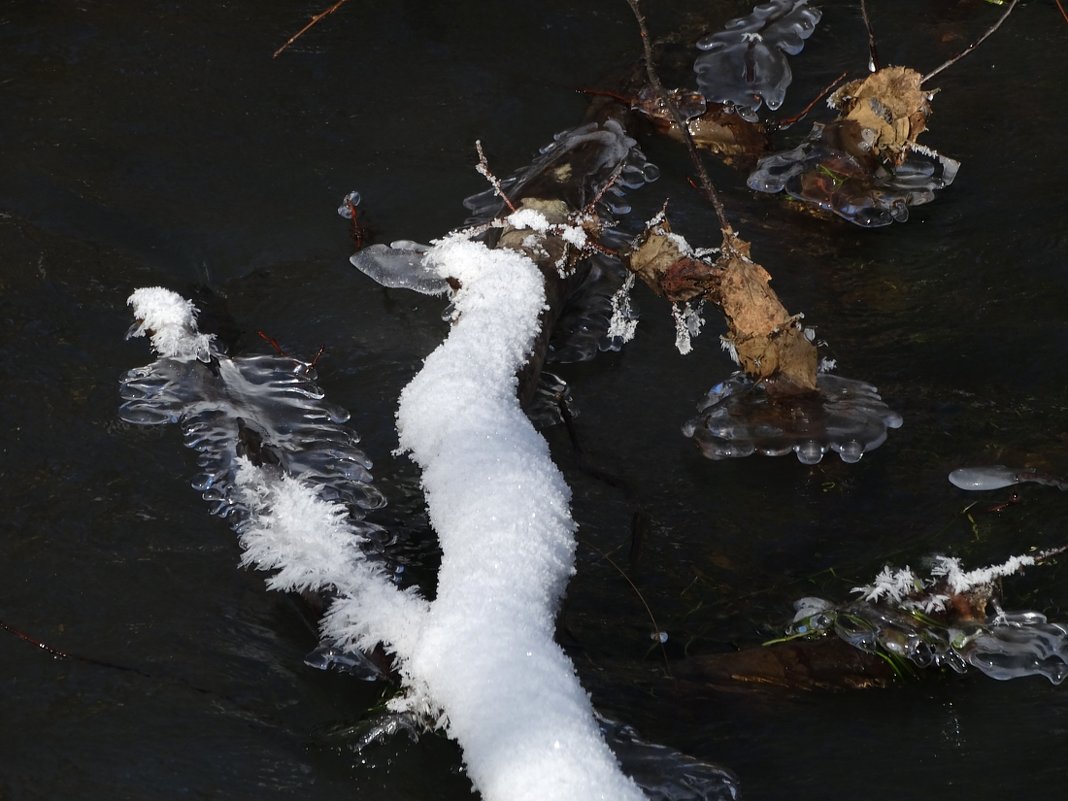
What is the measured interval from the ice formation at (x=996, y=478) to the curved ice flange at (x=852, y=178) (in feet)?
4.01

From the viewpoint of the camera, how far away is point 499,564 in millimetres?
2432

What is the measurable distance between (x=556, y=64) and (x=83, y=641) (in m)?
3.07

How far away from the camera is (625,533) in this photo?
292cm

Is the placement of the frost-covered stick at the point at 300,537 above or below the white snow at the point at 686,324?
above

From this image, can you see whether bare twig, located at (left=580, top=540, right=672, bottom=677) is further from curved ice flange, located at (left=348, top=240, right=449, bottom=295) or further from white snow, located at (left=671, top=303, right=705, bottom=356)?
curved ice flange, located at (left=348, top=240, right=449, bottom=295)

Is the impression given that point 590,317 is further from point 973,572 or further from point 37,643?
point 37,643

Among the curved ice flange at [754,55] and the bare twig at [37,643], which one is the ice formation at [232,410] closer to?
the bare twig at [37,643]

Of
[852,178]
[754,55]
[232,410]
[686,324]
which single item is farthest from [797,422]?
[754,55]

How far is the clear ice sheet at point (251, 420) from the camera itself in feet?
9.61

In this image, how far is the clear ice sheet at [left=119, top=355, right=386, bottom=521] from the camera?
2.93 metres

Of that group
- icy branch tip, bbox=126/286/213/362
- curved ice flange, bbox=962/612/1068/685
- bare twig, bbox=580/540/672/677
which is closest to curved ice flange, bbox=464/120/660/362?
bare twig, bbox=580/540/672/677

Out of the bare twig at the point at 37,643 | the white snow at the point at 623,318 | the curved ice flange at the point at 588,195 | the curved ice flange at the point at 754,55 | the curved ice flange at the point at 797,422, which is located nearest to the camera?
the bare twig at the point at 37,643

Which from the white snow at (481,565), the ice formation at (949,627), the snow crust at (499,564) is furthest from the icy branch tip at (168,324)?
the ice formation at (949,627)

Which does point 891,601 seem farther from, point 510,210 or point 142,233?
point 142,233
